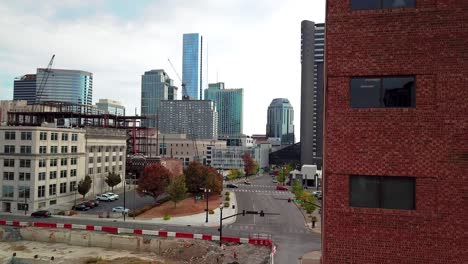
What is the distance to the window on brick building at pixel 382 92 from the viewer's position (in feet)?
47.3

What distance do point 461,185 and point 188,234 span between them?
143ft

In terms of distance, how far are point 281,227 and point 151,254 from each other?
21.6 metres

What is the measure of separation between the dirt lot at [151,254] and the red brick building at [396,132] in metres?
30.6

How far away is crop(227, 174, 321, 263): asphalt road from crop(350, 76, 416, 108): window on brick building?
101 ft

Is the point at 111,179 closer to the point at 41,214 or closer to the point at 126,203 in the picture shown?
the point at 126,203

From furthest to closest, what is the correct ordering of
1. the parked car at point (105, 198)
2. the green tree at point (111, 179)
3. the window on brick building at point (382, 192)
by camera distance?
1. the green tree at point (111, 179)
2. the parked car at point (105, 198)
3. the window on brick building at point (382, 192)

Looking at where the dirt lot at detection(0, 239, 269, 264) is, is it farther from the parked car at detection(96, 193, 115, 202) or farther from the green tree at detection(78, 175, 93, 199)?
the parked car at detection(96, 193, 115, 202)

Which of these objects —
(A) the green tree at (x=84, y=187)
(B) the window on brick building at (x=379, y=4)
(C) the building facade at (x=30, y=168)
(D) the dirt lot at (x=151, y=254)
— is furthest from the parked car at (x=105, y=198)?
(B) the window on brick building at (x=379, y=4)

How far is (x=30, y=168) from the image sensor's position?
71.5 m

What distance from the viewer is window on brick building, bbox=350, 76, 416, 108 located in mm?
14430

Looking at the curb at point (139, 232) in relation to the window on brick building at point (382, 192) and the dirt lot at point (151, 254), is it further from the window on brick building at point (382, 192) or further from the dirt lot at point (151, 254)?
the window on brick building at point (382, 192)

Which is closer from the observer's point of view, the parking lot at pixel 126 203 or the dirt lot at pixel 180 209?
the dirt lot at pixel 180 209

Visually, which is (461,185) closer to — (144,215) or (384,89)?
(384,89)

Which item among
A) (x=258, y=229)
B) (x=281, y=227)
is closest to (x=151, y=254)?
(x=258, y=229)
